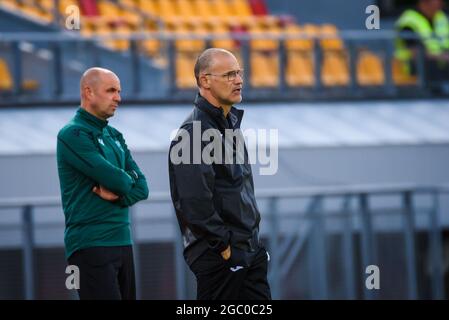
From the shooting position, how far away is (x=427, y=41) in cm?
1438

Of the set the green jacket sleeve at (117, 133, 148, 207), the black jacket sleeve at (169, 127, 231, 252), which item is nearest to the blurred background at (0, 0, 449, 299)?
the green jacket sleeve at (117, 133, 148, 207)

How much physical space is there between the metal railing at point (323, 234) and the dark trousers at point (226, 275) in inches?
158

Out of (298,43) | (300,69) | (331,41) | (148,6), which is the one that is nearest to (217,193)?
(300,69)

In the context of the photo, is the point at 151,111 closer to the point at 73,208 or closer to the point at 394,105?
the point at 394,105

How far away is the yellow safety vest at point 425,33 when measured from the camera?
14375 millimetres

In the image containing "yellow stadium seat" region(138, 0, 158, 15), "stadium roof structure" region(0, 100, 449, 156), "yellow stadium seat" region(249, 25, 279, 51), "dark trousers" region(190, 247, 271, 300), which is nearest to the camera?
"dark trousers" region(190, 247, 271, 300)

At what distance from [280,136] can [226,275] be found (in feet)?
23.8

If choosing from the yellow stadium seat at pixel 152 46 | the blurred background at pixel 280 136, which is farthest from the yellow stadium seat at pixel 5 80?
the yellow stadium seat at pixel 152 46

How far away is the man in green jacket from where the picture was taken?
6172mm

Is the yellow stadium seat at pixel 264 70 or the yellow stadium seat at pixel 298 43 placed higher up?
the yellow stadium seat at pixel 298 43

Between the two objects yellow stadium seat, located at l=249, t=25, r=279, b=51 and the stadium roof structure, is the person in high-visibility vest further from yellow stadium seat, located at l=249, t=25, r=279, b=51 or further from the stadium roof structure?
yellow stadium seat, located at l=249, t=25, r=279, b=51

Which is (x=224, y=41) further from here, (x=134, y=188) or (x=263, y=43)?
(x=134, y=188)

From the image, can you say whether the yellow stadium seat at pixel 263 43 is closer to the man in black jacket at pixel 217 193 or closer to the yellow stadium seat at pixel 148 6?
the yellow stadium seat at pixel 148 6
